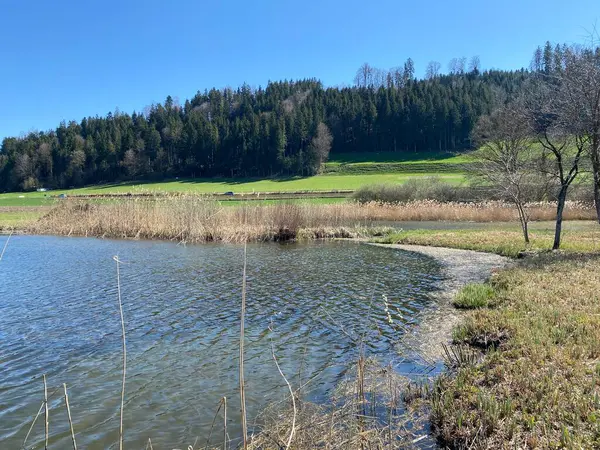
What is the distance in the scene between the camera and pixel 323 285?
Result: 1434cm

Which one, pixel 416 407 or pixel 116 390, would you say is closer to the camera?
pixel 416 407

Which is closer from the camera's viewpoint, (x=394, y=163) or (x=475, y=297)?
(x=475, y=297)

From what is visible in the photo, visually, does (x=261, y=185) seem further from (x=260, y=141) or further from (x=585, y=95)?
(x=585, y=95)

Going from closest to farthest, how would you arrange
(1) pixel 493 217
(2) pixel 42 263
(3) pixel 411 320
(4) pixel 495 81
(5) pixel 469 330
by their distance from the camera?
(5) pixel 469 330
(3) pixel 411 320
(2) pixel 42 263
(1) pixel 493 217
(4) pixel 495 81

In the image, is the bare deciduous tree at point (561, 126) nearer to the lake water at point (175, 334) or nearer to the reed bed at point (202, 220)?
the lake water at point (175, 334)

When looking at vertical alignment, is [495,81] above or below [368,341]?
above

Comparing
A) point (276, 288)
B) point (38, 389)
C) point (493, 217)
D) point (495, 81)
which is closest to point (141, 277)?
point (276, 288)

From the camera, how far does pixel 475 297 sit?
35.2ft

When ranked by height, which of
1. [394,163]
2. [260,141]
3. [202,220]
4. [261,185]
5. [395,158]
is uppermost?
[260,141]

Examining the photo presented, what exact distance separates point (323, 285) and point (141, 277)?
21.0 ft

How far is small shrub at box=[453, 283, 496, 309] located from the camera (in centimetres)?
1047

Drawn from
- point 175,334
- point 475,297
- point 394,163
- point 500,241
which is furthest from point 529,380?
point 394,163

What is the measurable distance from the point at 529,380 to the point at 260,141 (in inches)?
3808

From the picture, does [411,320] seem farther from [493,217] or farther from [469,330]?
[493,217]
